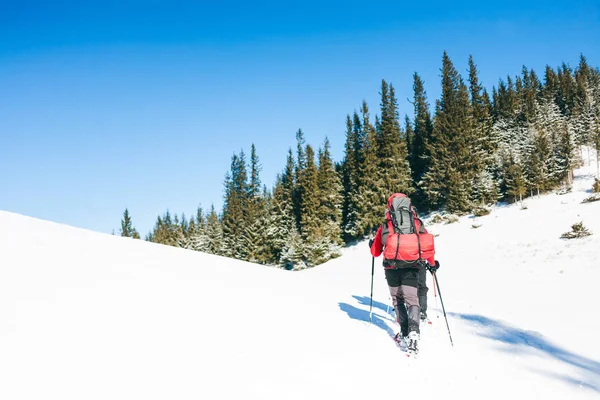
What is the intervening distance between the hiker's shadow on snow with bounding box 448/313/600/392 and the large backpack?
7.91ft

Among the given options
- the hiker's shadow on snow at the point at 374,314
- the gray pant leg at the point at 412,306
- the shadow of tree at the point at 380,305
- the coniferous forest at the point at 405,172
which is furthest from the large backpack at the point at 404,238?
the coniferous forest at the point at 405,172

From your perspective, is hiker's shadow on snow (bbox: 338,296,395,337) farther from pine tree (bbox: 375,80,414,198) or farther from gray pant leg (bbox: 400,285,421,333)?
pine tree (bbox: 375,80,414,198)

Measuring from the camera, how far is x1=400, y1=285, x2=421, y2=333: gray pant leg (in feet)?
18.4

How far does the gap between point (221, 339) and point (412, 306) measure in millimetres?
3045

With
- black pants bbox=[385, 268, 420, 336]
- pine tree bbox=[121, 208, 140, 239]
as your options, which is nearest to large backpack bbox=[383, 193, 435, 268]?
black pants bbox=[385, 268, 420, 336]

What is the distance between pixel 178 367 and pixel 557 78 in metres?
104

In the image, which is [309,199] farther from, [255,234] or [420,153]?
[420,153]

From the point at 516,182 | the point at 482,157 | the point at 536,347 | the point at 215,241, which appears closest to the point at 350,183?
the point at 482,157

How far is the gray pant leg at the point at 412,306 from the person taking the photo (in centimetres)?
560

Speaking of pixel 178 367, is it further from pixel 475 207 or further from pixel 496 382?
pixel 475 207

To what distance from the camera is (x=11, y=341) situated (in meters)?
3.77

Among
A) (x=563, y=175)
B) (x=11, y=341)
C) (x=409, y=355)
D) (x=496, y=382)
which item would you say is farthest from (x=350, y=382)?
(x=563, y=175)

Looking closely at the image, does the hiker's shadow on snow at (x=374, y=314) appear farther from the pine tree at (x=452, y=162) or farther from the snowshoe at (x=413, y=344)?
the pine tree at (x=452, y=162)

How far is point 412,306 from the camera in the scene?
570cm
